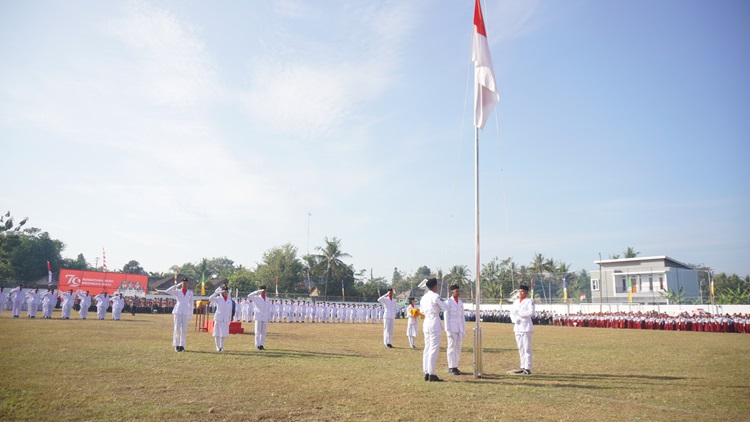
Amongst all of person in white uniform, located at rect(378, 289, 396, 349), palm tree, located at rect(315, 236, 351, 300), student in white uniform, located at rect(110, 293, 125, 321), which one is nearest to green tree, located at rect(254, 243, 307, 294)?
palm tree, located at rect(315, 236, 351, 300)

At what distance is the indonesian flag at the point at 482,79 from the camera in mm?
11375

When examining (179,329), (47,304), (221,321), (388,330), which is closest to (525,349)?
(388,330)

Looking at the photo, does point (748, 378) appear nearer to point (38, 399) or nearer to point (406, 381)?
point (406, 381)

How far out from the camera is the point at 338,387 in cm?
860

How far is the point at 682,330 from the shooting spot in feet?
111

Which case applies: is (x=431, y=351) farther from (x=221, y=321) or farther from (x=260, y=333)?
(x=260, y=333)

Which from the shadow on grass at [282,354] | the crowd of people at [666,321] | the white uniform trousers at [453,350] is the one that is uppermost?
the white uniform trousers at [453,350]

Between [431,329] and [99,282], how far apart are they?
43.8 metres

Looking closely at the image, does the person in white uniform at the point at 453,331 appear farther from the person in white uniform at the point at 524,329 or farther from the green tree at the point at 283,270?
the green tree at the point at 283,270

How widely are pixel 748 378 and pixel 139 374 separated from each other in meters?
13.3

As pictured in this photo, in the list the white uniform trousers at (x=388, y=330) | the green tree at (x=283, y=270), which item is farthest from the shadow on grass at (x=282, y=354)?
the green tree at (x=283, y=270)

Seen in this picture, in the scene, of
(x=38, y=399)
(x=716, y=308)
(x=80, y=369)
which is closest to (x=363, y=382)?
(x=38, y=399)

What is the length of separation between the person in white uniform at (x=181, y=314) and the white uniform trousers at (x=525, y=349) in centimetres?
942

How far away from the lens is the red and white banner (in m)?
42.7
